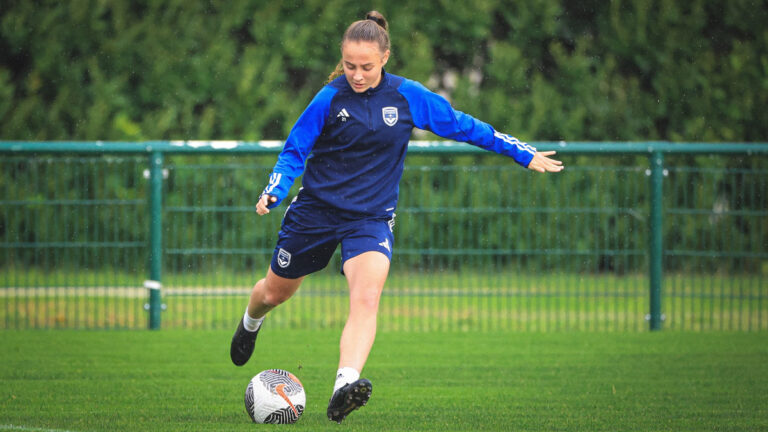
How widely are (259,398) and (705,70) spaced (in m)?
9.73

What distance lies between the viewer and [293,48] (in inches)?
540

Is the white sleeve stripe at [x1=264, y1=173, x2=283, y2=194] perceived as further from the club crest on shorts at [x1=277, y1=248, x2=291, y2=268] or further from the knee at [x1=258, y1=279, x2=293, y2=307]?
the knee at [x1=258, y1=279, x2=293, y2=307]

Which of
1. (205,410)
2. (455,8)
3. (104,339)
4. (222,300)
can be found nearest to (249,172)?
(222,300)

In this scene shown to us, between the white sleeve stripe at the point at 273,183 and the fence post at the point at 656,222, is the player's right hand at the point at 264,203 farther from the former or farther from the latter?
the fence post at the point at 656,222

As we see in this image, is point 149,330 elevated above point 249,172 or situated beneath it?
situated beneath

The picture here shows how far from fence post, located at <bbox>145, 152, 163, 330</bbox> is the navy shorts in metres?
3.57

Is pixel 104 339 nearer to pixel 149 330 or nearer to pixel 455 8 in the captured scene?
pixel 149 330

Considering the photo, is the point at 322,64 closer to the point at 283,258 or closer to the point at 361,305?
the point at 283,258

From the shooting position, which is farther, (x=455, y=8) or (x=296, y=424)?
(x=455, y=8)

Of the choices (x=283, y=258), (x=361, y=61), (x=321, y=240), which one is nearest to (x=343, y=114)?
(x=361, y=61)

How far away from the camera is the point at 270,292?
18.9ft

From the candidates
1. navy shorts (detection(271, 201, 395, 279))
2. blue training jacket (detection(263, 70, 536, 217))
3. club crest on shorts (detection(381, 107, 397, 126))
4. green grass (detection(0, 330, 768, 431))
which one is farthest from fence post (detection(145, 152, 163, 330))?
club crest on shorts (detection(381, 107, 397, 126))

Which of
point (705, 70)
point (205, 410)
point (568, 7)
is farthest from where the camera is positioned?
point (568, 7)

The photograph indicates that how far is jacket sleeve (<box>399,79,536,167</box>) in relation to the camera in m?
5.36
